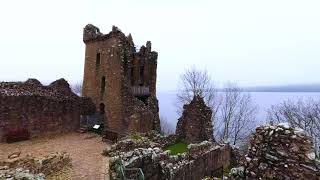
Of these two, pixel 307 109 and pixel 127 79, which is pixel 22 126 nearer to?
pixel 127 79

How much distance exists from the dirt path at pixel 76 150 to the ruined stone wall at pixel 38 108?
1059mm

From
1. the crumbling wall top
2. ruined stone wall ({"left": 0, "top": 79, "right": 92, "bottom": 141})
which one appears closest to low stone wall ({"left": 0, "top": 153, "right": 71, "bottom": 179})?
ruined stone wall ({"left": 0, "top": 79, "right": 92, "bottom": 141})

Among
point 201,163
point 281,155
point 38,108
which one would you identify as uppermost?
point 281,155

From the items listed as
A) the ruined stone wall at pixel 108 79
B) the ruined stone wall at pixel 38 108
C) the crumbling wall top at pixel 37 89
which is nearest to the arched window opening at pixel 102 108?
the ruined stone wall at pixel 108 79

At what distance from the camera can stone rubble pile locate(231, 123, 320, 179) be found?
6988mm

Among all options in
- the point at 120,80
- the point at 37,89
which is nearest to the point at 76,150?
→ the point at 37,89

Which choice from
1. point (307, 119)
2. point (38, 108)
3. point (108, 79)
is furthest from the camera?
point (307, 119)

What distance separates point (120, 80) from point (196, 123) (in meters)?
7.23

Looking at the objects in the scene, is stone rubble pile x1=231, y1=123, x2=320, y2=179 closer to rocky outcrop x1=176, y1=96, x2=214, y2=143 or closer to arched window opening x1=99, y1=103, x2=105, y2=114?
rocky outcrop x1=176, y1=96, x2=214, y2=143

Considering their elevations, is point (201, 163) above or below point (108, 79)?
below

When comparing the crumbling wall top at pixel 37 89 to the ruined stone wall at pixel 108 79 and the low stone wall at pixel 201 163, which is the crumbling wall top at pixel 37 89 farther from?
the low stone wall at pixel 201 163

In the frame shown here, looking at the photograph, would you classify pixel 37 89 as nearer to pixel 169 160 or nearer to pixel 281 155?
pixel 169 160

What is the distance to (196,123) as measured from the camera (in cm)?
2586

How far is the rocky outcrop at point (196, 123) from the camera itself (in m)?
25.2
